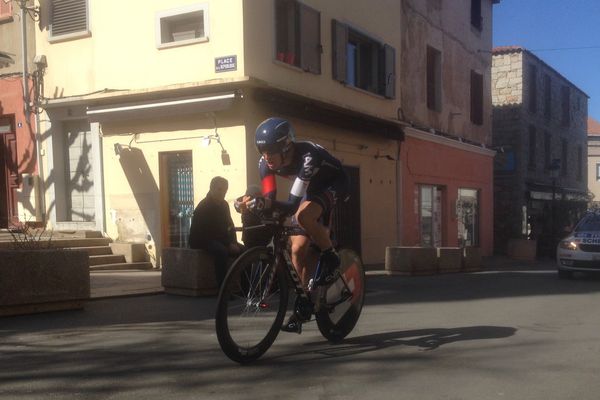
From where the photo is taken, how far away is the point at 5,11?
42.9 ft

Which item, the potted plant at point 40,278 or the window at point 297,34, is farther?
the window at point 297,34

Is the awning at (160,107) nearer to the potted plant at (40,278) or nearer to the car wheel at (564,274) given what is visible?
the potted plant at (40,278)

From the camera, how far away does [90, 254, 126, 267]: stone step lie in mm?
11281

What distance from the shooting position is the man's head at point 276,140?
15.2 feet

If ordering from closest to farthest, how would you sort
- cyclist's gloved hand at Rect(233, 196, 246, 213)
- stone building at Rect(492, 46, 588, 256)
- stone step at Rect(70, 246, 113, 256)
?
1. cyclist's gloved hand at Rect(233, 196, 246, 213)
2. stone step at Rect(70, 246, 113, 256)
3. stone building at Rect(492, 46, 588, 256)

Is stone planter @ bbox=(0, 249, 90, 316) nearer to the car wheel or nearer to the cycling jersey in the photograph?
the cycling jersey

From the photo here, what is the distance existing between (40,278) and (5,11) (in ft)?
28.9

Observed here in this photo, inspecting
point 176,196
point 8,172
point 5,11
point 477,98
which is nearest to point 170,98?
point 176,196

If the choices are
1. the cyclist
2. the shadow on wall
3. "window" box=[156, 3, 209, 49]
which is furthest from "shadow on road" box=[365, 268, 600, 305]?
"window" box=[156, 3, 209, 49]

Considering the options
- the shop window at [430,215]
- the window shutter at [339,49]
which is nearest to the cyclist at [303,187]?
the window shutter at [339,49]

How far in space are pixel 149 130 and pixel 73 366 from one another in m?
8.13

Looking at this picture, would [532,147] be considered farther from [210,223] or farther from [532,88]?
[210,223]

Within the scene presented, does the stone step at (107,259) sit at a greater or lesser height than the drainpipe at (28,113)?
lesser

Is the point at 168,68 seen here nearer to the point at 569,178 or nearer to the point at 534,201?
the point at 534,201
